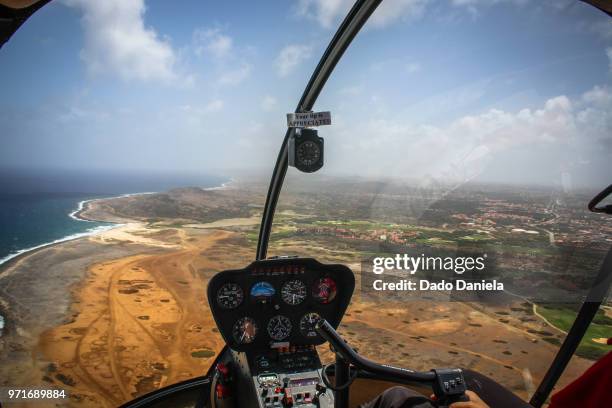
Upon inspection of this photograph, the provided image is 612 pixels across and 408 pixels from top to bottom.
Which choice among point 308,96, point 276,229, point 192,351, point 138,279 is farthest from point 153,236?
point 308,96

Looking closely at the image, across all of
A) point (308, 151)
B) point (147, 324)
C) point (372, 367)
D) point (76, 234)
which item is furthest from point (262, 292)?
point (76, 234)

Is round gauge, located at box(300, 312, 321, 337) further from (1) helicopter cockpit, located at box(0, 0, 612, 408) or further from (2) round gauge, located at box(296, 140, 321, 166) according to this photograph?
(2) round gauge, located at box(296, 140, 321, 166)

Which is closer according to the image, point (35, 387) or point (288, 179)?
point (288, 179)

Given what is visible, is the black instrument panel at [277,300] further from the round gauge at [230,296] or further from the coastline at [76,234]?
the coastline at [76,234]

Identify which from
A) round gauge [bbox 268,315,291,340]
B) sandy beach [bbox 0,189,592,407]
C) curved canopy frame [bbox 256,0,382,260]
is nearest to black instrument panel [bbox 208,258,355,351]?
round gauge [bbox 268,315,291,340]

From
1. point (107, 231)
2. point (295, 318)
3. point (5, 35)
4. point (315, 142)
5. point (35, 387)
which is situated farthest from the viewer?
point (107, 231)

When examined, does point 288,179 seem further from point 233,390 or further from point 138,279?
point 138,279
